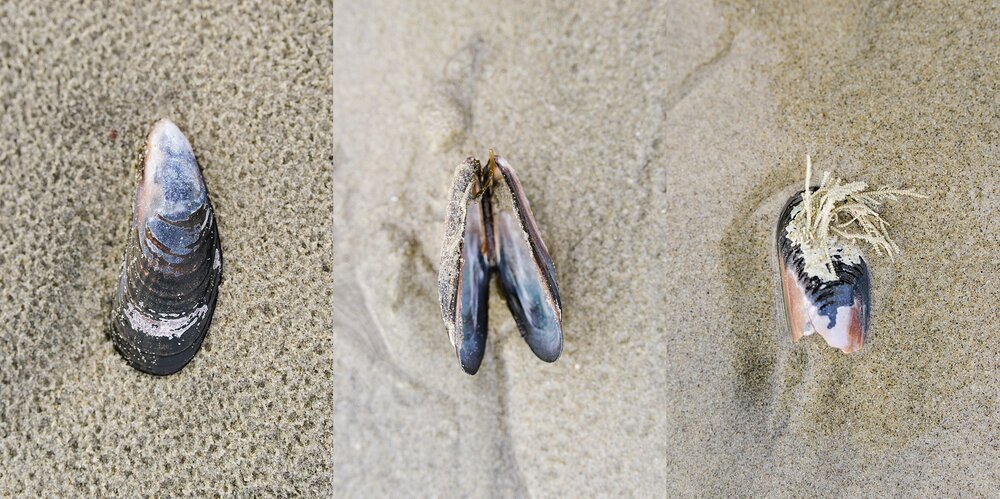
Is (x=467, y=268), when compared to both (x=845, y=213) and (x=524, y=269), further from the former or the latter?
(x=845, y=213)

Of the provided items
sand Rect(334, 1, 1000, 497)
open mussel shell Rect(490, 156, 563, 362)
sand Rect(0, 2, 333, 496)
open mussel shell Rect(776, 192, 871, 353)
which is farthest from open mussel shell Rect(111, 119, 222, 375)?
open mussel shell Rect(776, 192, 871, 353)

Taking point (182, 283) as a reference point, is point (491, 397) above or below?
above

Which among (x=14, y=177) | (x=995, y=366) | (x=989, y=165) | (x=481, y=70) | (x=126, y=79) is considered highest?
(x=989, y=165)

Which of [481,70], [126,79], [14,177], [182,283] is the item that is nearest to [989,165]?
[481,70]

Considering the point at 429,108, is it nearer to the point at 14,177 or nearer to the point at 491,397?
the point at 491,397

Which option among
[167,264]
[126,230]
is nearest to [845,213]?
[167,264]

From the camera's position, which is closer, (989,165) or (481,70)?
(989,165)
